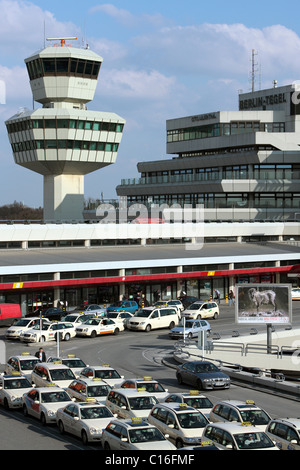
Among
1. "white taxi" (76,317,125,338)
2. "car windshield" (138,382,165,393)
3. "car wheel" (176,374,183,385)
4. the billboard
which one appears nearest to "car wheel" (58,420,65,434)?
"car windshield" (138,382,165,393)

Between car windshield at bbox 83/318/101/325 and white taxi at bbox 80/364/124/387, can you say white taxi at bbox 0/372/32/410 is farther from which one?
car windshield at bbox 83/318/101/325

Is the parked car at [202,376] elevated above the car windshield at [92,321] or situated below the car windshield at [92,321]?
below

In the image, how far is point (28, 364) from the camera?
119ft

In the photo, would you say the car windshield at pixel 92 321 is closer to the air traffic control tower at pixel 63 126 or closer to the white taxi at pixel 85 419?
the white taxi at pixel 85 419

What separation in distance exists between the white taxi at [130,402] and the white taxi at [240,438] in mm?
5355

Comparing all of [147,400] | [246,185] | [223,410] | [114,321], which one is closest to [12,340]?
[114,321]

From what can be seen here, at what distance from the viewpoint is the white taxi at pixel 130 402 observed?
26.6 m

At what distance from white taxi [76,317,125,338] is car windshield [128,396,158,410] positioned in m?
26.1

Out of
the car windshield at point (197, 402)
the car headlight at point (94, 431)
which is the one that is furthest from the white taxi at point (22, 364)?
the car headlight at point (94, 431)

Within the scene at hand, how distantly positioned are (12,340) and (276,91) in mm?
75334

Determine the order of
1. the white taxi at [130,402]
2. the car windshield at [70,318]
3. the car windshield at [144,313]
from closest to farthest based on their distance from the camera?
the white taxi at [130,402]
the car windshield at [70,318]
the car windshield at [144,313]

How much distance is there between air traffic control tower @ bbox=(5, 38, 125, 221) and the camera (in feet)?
278

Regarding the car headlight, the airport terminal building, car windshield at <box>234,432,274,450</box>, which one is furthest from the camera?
the airport terminal building
